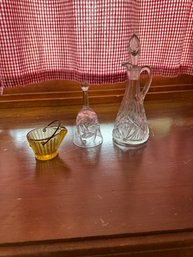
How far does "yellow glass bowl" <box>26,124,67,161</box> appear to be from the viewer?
0.59 meters

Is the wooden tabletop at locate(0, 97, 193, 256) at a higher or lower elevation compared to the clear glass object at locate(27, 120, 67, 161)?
lower

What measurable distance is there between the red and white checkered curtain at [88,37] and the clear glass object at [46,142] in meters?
0.16

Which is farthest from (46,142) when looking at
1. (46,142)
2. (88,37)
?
(88,37)

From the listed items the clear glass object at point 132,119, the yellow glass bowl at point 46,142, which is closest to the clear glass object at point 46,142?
the yellow glass bowl at point 46,142

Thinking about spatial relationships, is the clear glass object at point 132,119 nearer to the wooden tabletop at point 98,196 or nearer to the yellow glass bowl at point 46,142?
the wooden tabletop at point 98,196

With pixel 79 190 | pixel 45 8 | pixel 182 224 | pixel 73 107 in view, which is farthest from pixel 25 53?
pixel 182 224

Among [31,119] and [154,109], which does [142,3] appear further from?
[31,119]

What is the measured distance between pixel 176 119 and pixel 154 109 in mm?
89

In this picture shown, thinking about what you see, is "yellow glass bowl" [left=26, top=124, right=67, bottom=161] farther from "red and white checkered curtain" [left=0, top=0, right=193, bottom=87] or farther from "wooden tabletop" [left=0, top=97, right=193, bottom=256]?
"red and white checkered curtain" [left=0, top=0, right=193, bottom=87]

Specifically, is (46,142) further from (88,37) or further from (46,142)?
(88,37)

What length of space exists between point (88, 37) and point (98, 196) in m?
0.38

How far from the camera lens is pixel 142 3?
65 centimetres

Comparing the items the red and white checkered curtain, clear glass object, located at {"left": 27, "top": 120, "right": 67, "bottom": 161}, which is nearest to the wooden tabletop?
clear glass object, located at {"left": 27, "top": 120, "right": 67, "bottom": 161}

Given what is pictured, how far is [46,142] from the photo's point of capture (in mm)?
588
